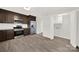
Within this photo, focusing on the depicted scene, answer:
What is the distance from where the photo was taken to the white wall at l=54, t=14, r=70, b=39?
24.1ft

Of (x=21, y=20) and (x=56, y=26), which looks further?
(x=56, y=26)

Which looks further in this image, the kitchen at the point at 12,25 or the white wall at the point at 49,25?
the white wall at the point at 49,25

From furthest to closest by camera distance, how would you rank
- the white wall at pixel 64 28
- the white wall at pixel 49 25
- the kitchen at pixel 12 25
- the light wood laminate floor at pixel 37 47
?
the white wall at pixel 49 25
the white wall at pixel 64 28
the kitchen at pixel 12 25
the light wood laminate floor at pixel 37 47

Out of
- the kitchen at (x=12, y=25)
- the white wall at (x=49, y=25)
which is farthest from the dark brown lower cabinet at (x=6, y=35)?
the white wall at (x=49, y=25)

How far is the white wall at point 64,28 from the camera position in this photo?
7333 mm

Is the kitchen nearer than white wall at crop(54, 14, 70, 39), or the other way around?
the kitchen

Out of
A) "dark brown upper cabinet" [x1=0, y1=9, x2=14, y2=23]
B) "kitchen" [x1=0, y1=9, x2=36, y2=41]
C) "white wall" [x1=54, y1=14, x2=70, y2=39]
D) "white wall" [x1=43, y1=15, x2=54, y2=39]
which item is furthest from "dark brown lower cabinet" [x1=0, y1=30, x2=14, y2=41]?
"white wall" [x1=54, y1=14, x2=70, y2=39]

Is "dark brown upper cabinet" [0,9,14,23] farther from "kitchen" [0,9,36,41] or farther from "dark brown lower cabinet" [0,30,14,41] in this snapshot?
"dark brown lower cabinet" [0,30,14,41]

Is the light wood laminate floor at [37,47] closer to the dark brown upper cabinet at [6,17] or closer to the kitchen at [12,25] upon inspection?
the kitchen at [12,25]
